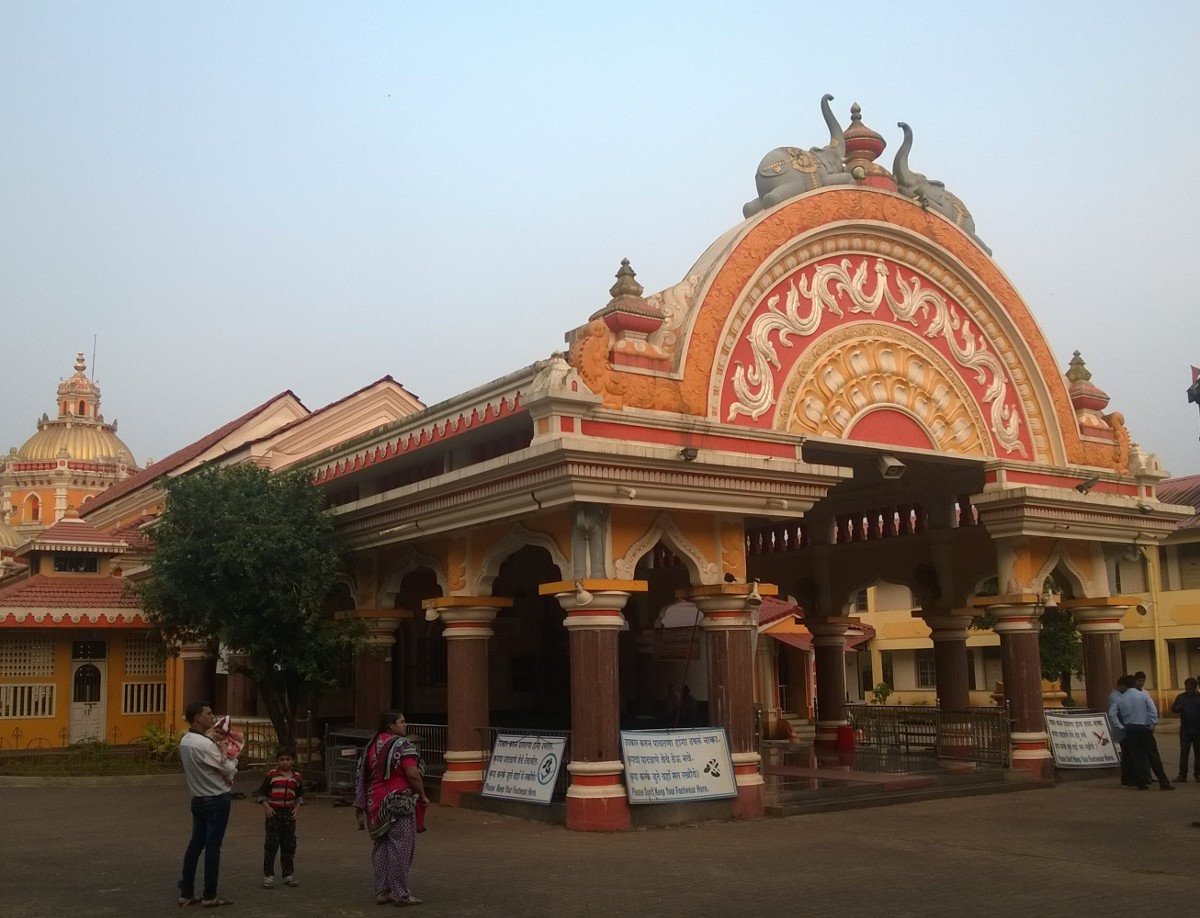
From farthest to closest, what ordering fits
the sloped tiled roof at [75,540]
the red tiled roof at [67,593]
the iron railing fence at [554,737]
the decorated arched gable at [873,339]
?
the sloped tiled roof at [75,540] < the red tiled roof at [67,593] < the decorated arched gable at [873,339] < the iron railing fence at [554,737]

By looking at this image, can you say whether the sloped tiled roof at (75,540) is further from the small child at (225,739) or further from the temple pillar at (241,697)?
the small child at (225,739)

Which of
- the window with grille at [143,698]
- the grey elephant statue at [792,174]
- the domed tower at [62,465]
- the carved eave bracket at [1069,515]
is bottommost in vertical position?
the window with grille at [143,698]

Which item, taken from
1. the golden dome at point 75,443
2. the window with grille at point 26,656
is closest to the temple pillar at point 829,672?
the window with grille at point 26,656

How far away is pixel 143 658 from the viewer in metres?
26.8

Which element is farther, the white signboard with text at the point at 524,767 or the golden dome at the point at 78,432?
the golden dome at the point at 78,432

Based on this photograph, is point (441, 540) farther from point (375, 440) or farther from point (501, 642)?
point (501, 642)

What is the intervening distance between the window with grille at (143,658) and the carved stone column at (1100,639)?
18.6m

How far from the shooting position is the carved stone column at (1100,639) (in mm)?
17938

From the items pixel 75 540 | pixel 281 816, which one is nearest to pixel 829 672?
pixel 281 816

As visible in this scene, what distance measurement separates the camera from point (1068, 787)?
16.1 m

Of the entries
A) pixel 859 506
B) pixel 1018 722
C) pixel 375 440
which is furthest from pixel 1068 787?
pixel 375 440

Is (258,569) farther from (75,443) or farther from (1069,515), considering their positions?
(75,443)

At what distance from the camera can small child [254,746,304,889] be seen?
9.58 meters

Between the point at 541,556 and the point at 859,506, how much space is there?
17.6 ft
